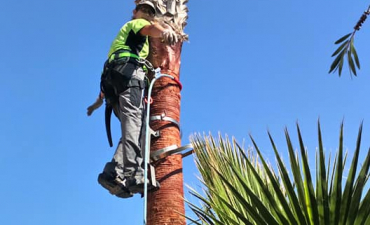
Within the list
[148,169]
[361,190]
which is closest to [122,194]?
[148,169]

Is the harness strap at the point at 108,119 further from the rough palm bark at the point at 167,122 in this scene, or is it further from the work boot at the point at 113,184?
the work boot at the point at 113,184

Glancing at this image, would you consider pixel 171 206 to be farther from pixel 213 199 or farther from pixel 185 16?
pixel 185 16

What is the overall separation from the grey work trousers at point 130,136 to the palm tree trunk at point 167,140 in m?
0.16

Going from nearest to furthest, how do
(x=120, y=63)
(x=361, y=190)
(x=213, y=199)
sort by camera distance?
(x=361, y=190)
(x=213, y=199)
(x=120, y=63)

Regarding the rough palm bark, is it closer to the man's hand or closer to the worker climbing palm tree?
the worker climbing palm tree

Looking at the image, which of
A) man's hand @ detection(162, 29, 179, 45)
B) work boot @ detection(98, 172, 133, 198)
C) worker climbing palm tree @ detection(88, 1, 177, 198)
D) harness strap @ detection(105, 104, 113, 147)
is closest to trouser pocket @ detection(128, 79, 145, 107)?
worker climbing palm tree @ detection(88, 1, 177, 198)

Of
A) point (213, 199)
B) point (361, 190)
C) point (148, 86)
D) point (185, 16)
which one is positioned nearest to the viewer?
point (361, 190)

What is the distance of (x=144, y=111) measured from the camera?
147 inches

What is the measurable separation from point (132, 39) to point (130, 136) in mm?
798

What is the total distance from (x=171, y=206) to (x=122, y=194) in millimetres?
343

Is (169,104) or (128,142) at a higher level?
(169,104)

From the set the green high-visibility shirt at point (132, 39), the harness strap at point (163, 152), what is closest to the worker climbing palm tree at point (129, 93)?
the green high-visibility shirt at point (132, 39)

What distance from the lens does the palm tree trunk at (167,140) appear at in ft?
10.8

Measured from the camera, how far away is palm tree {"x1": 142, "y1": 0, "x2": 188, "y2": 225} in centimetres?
330
